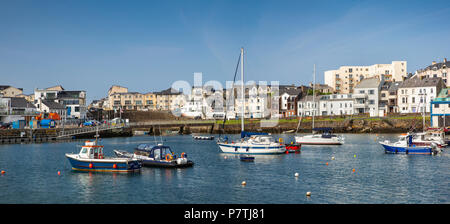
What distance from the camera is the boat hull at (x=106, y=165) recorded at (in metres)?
39.6

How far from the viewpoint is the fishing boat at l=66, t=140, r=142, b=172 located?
130 ft

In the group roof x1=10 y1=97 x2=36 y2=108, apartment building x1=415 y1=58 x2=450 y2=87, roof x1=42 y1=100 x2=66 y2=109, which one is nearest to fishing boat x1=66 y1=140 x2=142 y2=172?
roof x1=10 y1=97 x2=36 y2=108

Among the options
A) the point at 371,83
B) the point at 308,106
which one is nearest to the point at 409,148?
the point at 371,83

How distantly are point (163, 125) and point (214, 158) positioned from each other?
224 ft

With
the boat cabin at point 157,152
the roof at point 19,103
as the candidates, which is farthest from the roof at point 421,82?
the roof at point 19,103

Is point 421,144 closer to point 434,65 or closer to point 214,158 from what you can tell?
point 214,158

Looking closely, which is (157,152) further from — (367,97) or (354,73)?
(354,73)

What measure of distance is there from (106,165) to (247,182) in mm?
13726

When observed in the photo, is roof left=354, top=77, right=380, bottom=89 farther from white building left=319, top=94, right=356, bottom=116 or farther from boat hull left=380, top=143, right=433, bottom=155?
boat hull left=380, top=143, right=433, bottom=155

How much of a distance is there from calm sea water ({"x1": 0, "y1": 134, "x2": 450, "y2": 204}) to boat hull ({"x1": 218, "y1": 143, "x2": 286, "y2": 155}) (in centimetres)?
406

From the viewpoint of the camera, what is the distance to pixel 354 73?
17138cm
